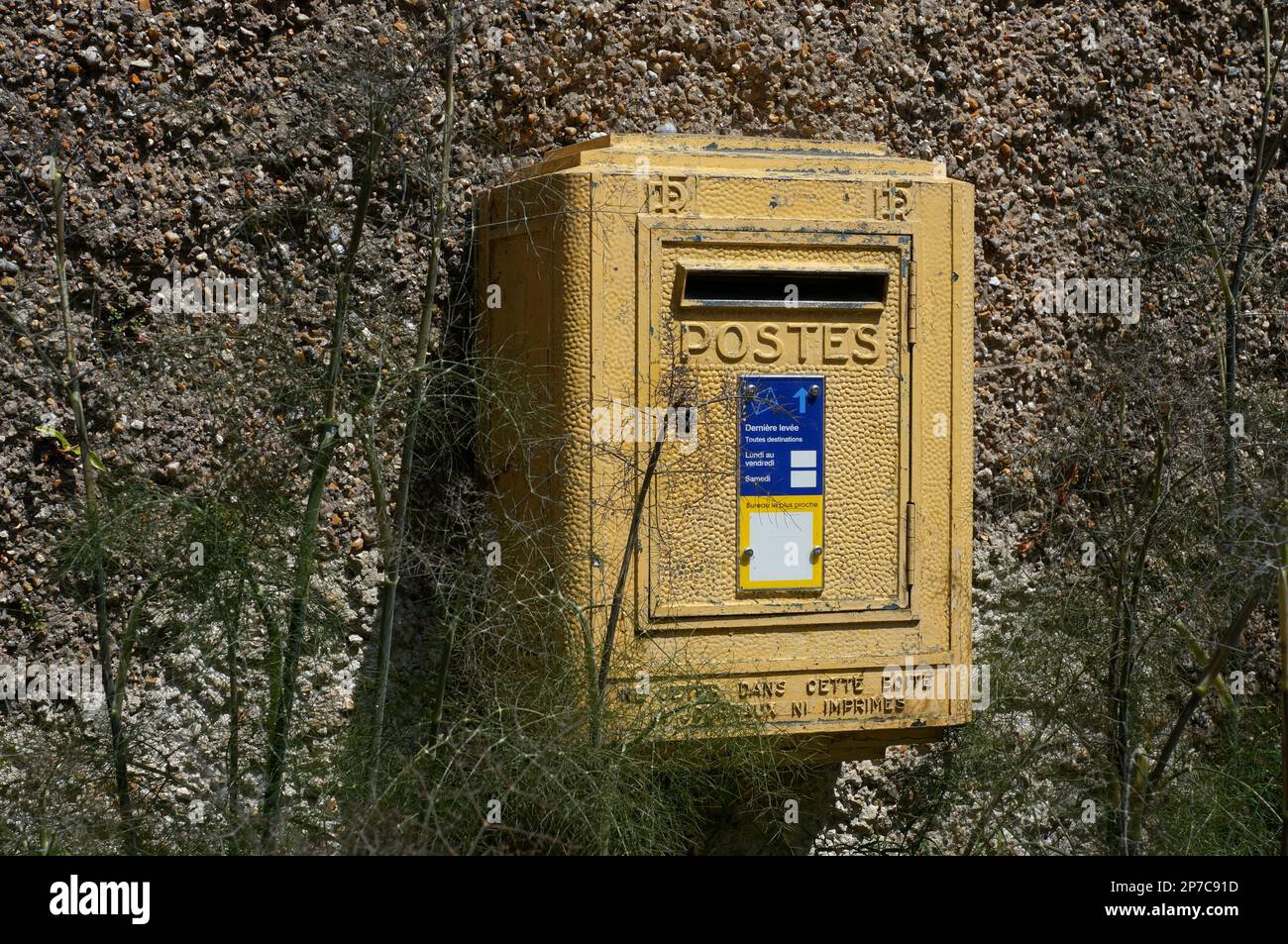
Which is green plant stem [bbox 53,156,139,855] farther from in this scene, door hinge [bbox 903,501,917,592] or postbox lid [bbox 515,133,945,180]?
door hinge [bbox 903,501,917,592]

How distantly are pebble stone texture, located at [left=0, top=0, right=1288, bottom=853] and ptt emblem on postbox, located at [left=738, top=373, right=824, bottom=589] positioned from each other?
90 centimetres

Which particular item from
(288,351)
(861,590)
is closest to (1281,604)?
(861,590)

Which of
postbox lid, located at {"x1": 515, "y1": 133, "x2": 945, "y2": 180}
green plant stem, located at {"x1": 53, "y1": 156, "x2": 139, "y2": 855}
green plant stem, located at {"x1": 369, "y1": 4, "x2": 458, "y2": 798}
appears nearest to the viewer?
green plant stem, located at {"x1": 53, "y1": 156, "x2": 139, "y2": 855}

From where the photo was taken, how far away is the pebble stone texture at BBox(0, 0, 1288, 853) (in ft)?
9.91

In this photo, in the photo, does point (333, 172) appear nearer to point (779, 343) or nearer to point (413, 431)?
point (413, 431)

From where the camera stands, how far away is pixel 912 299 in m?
3.15

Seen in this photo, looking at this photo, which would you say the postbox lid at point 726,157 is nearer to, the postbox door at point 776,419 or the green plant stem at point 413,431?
the postbox door at point 776,419

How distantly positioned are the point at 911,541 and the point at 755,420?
0.48 m

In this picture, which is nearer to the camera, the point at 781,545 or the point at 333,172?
the point at 781,545

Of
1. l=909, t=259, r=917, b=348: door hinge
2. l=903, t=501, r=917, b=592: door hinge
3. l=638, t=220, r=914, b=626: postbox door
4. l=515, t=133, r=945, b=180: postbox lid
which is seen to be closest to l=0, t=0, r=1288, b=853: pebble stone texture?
l=515, t=133, r=945, b=180: postbox lid

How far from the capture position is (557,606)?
3.00m

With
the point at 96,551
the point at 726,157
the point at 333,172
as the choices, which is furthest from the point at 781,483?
the point at 96,551

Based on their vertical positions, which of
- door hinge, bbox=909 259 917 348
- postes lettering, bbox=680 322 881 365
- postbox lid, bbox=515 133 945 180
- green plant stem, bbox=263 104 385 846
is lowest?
green plant stem, bbox=263 104 385 846

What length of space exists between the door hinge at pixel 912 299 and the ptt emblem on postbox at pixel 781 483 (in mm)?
244
